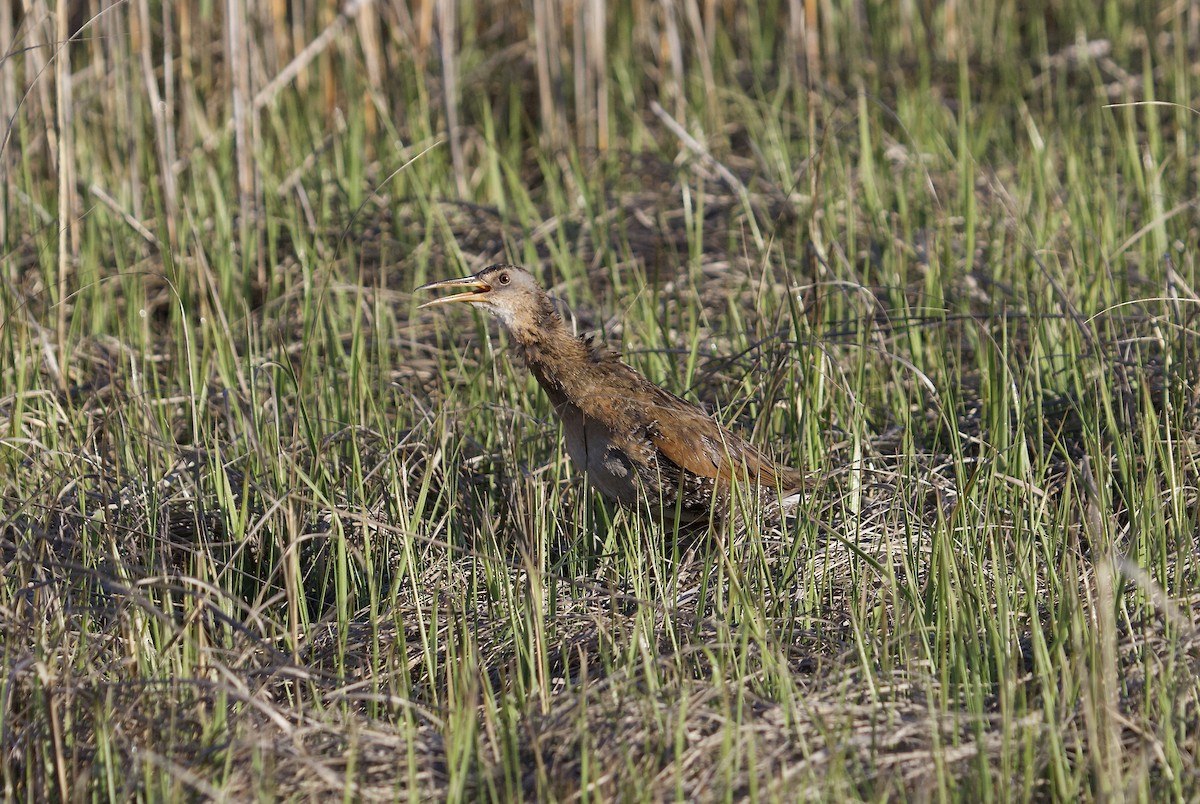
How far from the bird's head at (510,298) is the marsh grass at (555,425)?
26cm

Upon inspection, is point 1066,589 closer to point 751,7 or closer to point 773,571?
point 773,571

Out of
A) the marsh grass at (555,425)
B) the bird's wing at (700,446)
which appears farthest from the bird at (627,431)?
the marsh grass at (555,425)

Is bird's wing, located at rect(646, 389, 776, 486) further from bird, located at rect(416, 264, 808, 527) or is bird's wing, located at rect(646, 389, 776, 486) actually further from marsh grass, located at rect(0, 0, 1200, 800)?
marsh grass, located at rect(0, 0, 1200, 800)

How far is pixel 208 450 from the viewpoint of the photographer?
396 centimetres

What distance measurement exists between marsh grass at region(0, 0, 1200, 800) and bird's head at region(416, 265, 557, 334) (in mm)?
256

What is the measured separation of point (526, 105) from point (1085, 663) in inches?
240

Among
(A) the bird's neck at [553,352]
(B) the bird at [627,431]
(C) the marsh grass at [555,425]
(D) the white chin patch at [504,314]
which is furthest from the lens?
(D) the white chin patch at [504,314]

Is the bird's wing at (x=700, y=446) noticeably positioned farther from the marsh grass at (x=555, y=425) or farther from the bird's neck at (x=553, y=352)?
the bird's neck at (x=553, y=352)

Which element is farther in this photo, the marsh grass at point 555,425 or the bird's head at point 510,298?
the bird's head at point 510,298

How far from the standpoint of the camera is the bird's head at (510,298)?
4.33 meters

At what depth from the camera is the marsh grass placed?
108 inches

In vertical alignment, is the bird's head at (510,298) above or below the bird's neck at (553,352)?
above

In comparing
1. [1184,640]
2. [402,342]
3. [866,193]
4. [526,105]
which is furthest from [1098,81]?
[1184,640]

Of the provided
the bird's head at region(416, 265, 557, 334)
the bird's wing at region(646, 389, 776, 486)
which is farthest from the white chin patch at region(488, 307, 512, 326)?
the bird's wing at region(646, 389, 776, 486)
